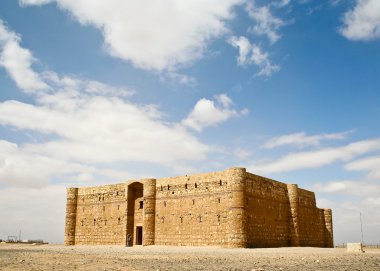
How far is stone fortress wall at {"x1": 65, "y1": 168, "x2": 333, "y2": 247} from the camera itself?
95.4ft

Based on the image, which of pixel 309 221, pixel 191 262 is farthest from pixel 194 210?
pixel 191 262

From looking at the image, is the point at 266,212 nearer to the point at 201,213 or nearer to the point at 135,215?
the point at 201,213

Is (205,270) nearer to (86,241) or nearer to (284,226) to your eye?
(284,226)

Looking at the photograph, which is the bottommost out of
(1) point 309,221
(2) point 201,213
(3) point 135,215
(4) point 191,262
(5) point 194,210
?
(4) point 191,262

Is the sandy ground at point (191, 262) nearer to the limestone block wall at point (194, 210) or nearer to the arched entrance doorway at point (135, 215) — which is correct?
the limestone block wall at point (194, 210)

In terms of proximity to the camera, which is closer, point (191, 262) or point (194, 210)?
point (191, 262)

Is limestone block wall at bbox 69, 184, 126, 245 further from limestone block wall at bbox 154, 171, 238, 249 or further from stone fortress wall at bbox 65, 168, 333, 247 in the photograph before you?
limestone block wall at bbox 154, 171, 238, 249

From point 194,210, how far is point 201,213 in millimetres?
745

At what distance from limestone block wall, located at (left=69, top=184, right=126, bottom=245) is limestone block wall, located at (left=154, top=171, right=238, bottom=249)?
16.9ft

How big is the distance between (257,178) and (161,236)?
31.5 feet

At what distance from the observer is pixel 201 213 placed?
99.8 feet

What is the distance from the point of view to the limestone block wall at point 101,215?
120 feet

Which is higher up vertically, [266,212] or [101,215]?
[266,212]

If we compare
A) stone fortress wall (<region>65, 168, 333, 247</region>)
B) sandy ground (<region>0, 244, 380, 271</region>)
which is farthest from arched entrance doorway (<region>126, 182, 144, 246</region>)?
sandy ground (<region>0, 244, 380, 271</region>)
